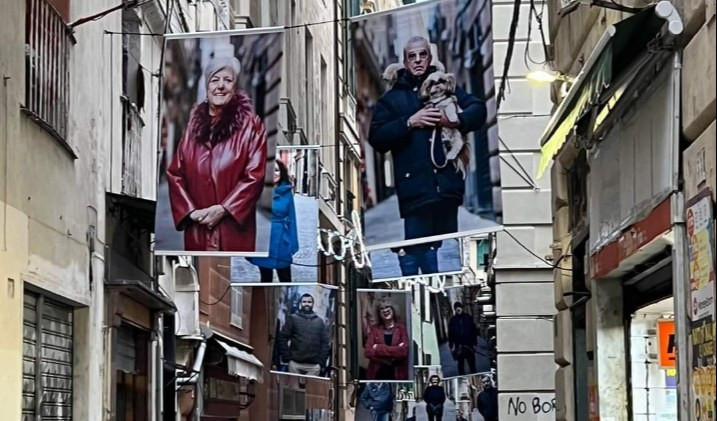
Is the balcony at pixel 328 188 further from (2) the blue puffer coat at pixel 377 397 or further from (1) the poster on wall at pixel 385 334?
(1) the poster on wall at pixel 385 334

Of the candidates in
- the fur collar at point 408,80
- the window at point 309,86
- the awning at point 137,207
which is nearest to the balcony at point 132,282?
the awning at point 137,207

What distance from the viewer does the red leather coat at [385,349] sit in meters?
24.5

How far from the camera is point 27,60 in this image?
35.7 feet

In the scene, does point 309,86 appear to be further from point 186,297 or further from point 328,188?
point 186,297

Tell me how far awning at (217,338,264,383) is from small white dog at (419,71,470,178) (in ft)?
31.9

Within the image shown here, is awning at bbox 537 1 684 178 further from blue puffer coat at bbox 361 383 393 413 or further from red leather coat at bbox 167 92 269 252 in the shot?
blue puffer coat at bbox 361 383 393 413

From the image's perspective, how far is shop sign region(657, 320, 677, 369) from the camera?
9.21 meters

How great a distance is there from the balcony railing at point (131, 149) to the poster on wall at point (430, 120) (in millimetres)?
4311

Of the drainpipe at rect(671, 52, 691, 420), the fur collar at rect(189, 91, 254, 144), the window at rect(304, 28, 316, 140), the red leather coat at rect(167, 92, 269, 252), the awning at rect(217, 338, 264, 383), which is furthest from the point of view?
the window at rect(304, 28, 316, 140)

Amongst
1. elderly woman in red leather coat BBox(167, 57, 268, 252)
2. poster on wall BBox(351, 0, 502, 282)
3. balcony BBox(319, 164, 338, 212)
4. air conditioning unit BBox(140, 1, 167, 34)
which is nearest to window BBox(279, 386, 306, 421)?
balcony BBox(319, 164, 338, 212)

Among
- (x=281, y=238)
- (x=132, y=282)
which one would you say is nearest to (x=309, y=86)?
(x=281, y=238)

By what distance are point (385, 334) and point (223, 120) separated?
12670mm

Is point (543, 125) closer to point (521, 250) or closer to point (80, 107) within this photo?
point (521, 250)

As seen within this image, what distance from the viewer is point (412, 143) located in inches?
466
